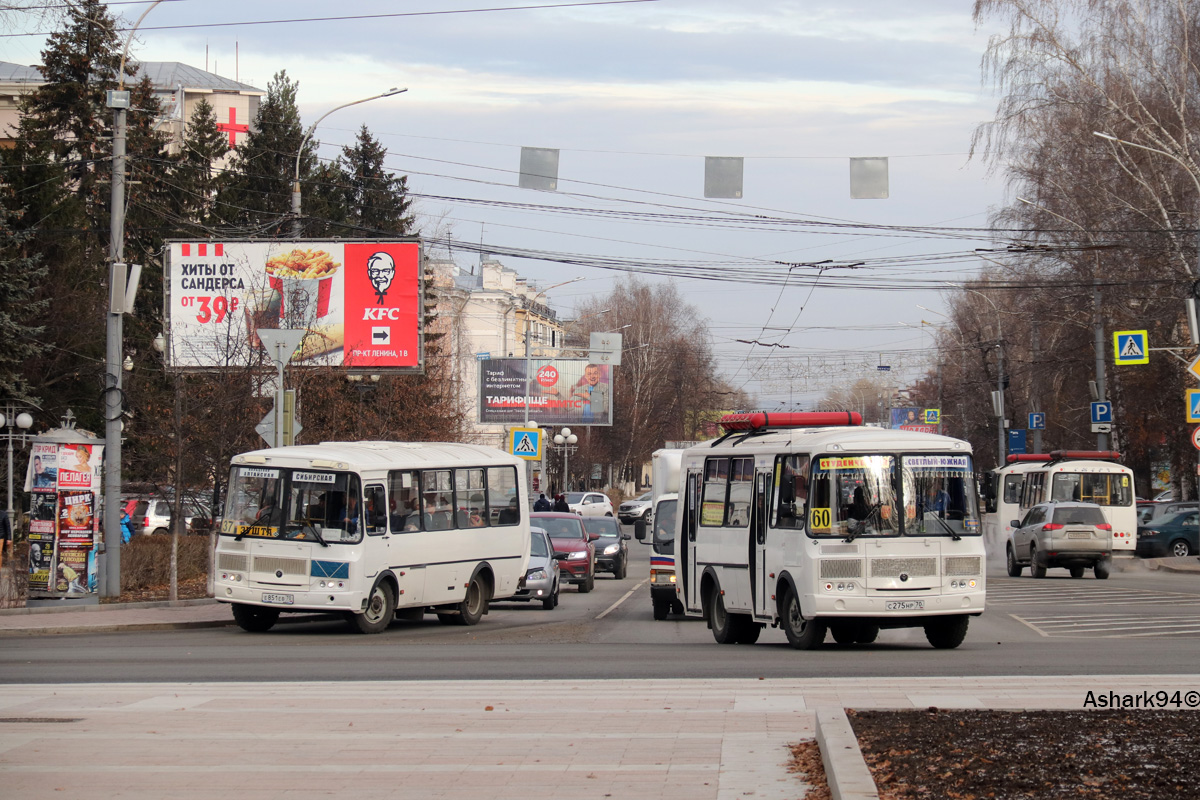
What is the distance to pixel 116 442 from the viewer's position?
80.1ft

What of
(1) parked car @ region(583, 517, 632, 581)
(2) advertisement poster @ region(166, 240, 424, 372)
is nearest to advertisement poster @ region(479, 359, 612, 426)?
(2) advertisement poster @ region(166, 240, 424, 372)

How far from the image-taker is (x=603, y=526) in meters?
35.5

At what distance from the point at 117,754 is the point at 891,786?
4.82 meters

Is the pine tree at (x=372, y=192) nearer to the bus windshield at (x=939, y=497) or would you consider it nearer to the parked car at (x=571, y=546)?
the parked car at (x=571, y=546)

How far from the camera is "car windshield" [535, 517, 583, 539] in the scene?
97.3ft

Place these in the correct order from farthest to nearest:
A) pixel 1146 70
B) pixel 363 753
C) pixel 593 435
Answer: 1. pixel 593 435
2. pixel 1146 70
3. pixel 363 753

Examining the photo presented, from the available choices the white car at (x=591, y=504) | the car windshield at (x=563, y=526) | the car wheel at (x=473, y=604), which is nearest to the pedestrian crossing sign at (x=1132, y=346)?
the car windshield at (x=563, y=526)

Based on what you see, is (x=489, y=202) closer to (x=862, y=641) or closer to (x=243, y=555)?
(x=243, y=555)

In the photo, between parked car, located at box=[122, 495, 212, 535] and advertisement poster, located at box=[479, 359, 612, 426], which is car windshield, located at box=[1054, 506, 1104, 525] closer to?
parked car, located at box=[122, 495, 212, 535]

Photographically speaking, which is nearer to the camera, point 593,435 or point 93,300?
point 93,300

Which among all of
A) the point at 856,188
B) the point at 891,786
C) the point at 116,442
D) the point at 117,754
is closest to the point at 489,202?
the point at 856,188

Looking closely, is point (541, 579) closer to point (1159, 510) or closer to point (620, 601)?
point (620, 601)

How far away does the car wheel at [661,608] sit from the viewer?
2241cm

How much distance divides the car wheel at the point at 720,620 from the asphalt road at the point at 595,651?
0.67 ft
